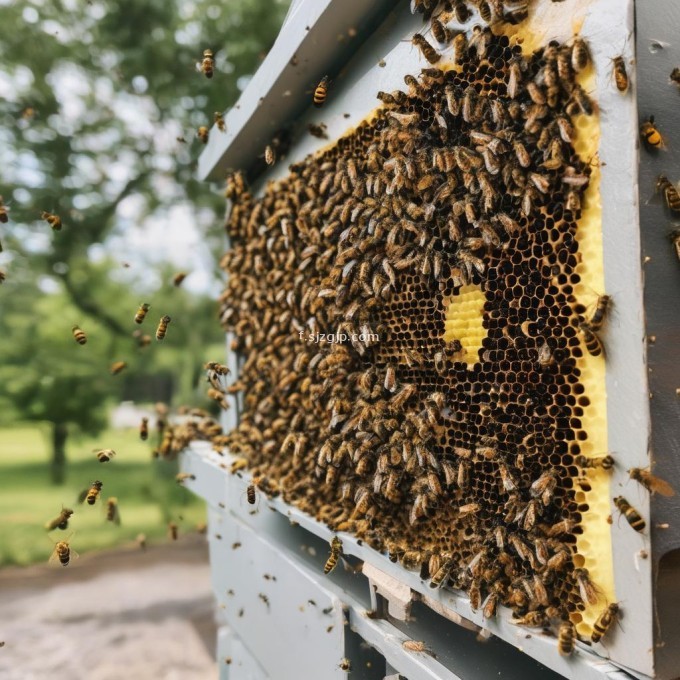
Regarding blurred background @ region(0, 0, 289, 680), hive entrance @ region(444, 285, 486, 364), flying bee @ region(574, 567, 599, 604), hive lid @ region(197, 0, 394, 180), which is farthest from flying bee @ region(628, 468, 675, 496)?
blurred background @ region(0, 0, 289, 680)

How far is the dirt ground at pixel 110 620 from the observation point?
9758mm

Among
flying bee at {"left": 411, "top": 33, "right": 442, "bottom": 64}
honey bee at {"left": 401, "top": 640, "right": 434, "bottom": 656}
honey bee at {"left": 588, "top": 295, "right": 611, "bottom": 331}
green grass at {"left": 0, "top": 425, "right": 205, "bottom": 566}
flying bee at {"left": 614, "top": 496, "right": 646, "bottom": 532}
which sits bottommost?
green grass at {"left": 0, "top": 425, "right": 205, "bottom": 566}

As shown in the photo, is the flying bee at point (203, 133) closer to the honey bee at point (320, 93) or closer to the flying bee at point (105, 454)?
the honey bee at point (320, 93)

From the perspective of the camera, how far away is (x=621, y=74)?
1.77 meters

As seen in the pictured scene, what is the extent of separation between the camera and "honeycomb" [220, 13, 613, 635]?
6.47 feet

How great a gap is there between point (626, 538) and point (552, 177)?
1.25 meters

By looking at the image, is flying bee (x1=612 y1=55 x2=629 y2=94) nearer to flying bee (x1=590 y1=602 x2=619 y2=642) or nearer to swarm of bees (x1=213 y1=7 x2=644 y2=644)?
swarm of bees (x1=213 y1=7 x2=644 y2=644)

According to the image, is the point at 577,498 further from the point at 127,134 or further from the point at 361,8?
the point at 127,134

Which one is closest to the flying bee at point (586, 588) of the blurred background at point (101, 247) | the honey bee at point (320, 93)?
the honey bee at point (320, 93)

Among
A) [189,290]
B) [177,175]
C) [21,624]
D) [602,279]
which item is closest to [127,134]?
[177,175]

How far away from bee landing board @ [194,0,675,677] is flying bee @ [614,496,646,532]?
0.01 meters

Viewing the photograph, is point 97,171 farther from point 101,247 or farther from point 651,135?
point 651,135

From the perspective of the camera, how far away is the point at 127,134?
14.4 meters

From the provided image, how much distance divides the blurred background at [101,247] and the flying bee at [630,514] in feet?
27.9
